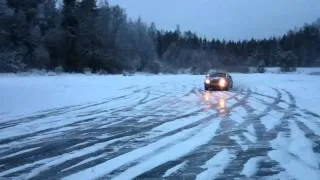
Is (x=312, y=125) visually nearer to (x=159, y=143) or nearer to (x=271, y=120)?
(x=271, y=120)

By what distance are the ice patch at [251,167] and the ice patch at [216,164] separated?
0.33m

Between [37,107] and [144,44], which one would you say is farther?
[144,44]

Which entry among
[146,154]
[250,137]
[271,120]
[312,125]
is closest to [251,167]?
[146,154]

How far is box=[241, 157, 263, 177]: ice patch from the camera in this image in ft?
27.8

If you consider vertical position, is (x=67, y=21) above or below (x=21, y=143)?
above

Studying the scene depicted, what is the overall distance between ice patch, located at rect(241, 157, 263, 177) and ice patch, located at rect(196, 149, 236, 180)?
0.33 m

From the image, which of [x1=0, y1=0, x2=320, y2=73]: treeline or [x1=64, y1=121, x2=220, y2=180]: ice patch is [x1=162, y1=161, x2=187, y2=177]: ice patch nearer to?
[x1=64, y1=121, x2=220, y2=180]: ice patch

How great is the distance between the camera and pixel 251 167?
898 centimetres

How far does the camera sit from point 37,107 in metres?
21.0

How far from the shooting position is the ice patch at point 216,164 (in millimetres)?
8320

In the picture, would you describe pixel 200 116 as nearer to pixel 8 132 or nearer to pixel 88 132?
pixel 88 132

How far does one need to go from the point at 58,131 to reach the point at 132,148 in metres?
3.50

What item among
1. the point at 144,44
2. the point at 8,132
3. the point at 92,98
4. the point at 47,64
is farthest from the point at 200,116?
the point at 144,44

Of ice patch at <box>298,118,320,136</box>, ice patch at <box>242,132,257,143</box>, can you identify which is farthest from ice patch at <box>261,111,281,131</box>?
ice patch at <box>242,132,257,143</box>
